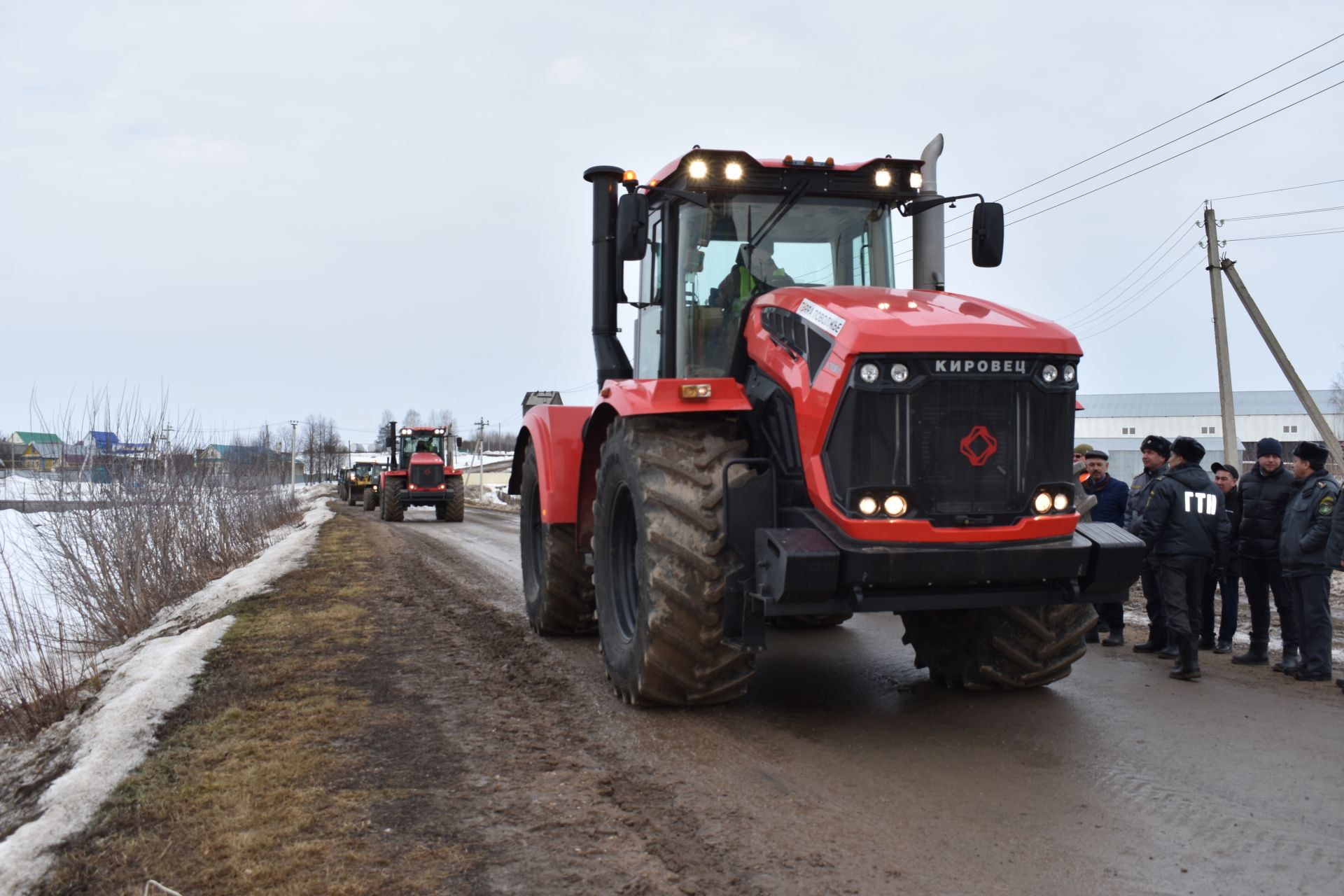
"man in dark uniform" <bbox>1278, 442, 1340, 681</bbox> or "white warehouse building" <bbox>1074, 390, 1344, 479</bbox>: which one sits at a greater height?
"white warehouse building" <bbox>1074, 390, 1344, 479</bbox>

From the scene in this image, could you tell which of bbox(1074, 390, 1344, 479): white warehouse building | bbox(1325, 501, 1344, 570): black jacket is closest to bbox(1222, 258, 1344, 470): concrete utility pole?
bbox(1325, 501, 1344, 570): black jacket

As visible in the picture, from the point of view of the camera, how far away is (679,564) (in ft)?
16.5

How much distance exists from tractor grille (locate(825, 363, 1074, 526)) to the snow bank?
3.41 metres

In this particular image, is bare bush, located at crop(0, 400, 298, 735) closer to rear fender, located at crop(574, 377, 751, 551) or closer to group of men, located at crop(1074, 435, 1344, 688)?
rear fender, located at crop(574, 377, 751, 551)

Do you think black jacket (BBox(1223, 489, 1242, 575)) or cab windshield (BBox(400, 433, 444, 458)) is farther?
cab windshield (BBox(400, 433, 444, 458))

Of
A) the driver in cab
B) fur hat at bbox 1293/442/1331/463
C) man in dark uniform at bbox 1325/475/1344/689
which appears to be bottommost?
man in dark uniform at bbox 1325/475/1344/689

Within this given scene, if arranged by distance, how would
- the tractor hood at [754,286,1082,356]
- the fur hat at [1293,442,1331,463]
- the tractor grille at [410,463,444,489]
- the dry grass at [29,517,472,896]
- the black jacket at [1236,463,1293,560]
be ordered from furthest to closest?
the tractor grille at [410,463,444,489] → the black jacket at [1236,463,1293,560] → the fur hat at [1293,442,1331,463] → the tractor hood at [754,286,1082,356] → the dry grass at [29,517,472,896]

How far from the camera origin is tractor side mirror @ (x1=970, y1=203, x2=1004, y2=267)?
233 inches

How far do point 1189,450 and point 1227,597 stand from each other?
1333 mm

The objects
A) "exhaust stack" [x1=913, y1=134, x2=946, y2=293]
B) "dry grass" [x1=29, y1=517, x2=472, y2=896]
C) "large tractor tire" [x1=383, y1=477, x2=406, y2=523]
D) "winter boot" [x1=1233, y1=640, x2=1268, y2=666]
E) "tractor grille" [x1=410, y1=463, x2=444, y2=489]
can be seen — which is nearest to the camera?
"dry grass" [x1=29, y1=517, x2=472, y2=896]

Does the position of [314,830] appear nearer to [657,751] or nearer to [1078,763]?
[657,751]

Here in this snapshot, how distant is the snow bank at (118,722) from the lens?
12.2 feet

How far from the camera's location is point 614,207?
6.66m

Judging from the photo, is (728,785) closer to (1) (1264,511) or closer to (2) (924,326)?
(2) (924,326)
